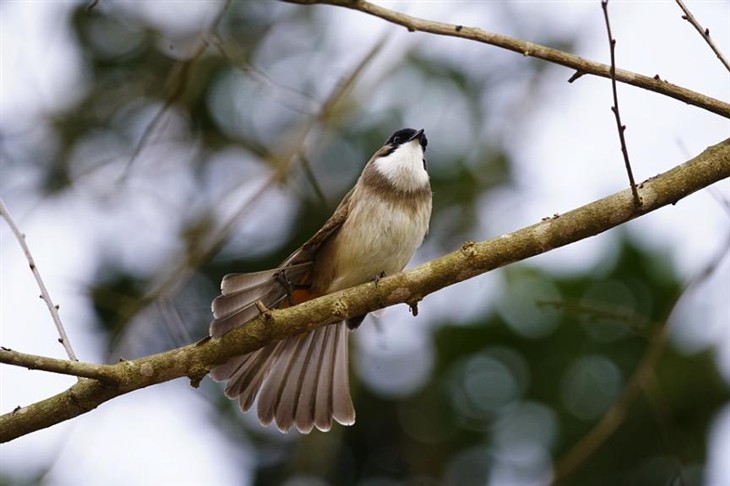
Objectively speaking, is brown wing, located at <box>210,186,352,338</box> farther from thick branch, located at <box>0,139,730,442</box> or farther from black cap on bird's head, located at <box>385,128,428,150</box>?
black cap on bird's head, located at <box>385,128,428,150</box>

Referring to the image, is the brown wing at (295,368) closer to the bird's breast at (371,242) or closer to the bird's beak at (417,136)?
the bird's breast at (371,242)

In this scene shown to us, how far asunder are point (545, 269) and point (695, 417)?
1166 mm

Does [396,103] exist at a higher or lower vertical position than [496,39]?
lower

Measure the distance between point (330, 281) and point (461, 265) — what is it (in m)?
1.08

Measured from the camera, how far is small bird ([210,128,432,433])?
438 centimetres

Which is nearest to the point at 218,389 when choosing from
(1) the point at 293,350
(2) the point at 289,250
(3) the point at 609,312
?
(2) the point at 289,250

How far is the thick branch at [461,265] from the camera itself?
353 cm

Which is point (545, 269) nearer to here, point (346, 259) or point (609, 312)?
point (609, 312)

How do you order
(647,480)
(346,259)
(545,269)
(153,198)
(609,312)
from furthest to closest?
(153,198), (545,269), (647,480), (609,312), (346,259)

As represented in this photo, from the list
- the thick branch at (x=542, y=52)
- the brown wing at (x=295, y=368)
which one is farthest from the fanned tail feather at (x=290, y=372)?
the thick branch at (x=542, y=52)

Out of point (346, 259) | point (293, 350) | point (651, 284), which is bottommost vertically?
point (651, 284)

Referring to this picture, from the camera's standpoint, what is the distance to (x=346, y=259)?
175 inches

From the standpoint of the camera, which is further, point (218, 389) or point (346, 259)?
point (218, 389)

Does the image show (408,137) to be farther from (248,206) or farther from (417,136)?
(248,206)
